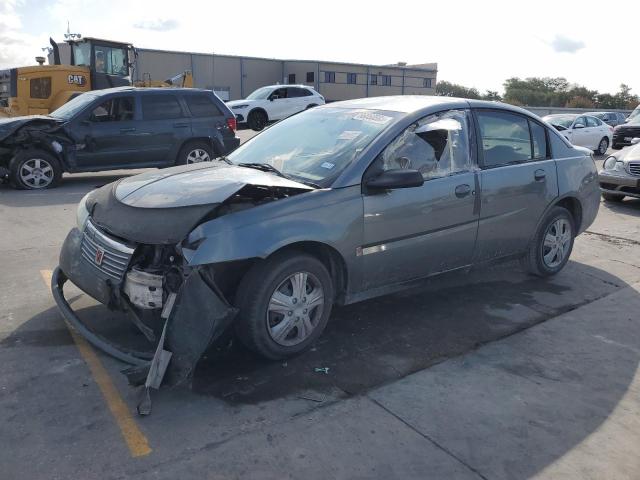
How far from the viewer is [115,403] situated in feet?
10.4

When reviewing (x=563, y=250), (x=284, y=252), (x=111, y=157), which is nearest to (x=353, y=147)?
(x=284, y=252)

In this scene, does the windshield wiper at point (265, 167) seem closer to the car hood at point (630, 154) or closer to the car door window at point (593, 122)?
the car hood at point (630, 154)

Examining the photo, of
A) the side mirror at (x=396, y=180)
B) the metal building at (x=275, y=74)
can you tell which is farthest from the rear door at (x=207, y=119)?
the metal building at (x=275, y=74)

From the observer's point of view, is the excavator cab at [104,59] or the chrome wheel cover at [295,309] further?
the excavator cab at [104,59]

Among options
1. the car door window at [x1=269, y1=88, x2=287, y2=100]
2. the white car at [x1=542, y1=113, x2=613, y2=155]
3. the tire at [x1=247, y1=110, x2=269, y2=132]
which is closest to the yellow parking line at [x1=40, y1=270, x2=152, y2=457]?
the white car at [x1=542, y1=113, x2=613, y2=155]

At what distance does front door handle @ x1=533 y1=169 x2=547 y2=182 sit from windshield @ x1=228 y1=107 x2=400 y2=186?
162 centimetres

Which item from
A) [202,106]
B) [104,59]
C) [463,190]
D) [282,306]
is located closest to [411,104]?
[463,190]

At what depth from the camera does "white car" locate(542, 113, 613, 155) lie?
18.1 m

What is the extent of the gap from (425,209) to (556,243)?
2.05 metres

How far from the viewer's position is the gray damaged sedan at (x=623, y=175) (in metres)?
9.30

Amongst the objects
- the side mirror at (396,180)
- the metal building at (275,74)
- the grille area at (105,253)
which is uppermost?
the metal building at (275,74)

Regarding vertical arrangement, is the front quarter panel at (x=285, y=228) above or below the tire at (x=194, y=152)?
below

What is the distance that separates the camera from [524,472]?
8.95 feet

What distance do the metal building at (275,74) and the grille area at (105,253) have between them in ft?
104
